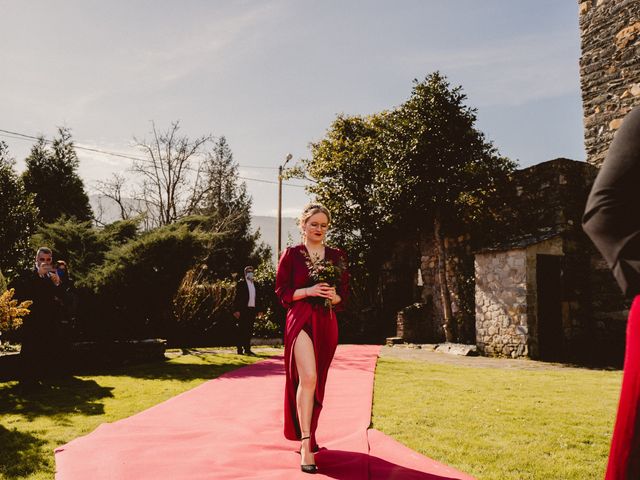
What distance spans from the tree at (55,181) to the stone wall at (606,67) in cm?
2436

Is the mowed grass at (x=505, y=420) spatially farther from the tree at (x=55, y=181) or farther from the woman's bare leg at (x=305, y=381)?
the tree at (x=55, y=181)

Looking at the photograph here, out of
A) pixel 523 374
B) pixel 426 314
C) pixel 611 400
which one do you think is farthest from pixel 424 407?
pixel 426 314

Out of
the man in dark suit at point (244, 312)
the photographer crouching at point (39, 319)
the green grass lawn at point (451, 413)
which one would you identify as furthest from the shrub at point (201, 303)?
the photographer crouching at point (39, 319)

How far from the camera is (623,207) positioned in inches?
51.9

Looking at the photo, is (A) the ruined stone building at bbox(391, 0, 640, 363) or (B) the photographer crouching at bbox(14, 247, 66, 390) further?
(A) the ruined stone building at bbox(391, 0, 640, 363)

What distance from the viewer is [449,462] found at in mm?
3785

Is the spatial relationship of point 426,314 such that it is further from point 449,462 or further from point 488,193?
point 449,462

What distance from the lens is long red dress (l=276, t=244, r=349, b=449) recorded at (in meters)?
3.86

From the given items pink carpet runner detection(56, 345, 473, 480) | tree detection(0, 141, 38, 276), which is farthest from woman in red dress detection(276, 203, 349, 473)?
tree detection(0, 141, 38, 276)

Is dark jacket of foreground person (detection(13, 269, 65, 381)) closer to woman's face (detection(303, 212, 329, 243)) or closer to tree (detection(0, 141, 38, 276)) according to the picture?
woman's face (detection(303, 212, 329, 243))

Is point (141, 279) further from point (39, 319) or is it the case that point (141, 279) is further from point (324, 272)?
point (324, 272)

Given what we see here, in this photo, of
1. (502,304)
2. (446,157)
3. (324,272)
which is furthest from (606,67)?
(324,272)

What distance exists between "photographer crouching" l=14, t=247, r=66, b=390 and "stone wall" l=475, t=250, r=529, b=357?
9405 millimetres

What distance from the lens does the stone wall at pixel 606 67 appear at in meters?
12.1
